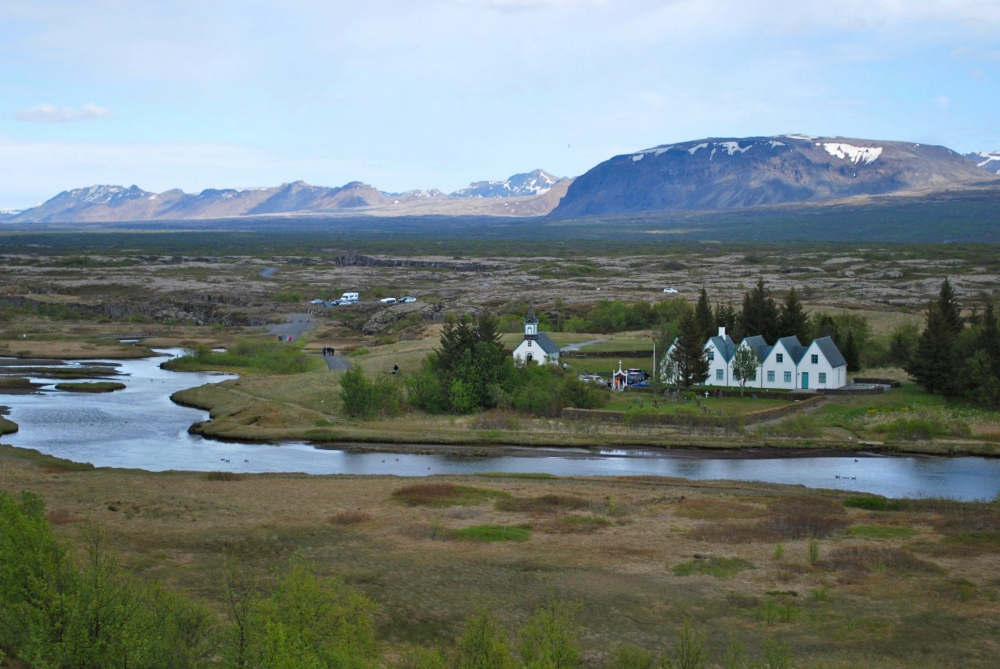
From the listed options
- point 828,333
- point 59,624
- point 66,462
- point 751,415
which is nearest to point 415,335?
point 828,333

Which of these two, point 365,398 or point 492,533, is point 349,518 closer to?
point 492,533

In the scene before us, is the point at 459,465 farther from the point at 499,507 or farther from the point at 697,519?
the point at 697,519

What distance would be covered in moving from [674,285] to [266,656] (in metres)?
122

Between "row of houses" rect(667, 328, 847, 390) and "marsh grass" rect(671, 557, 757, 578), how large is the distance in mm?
33085

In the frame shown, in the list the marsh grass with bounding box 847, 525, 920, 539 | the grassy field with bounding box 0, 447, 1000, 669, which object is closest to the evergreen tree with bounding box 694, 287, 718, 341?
the grassy field with bounding box 0, 447, 1000, 669

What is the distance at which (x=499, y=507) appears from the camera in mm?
35219

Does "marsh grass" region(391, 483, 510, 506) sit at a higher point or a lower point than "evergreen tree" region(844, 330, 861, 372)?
lower

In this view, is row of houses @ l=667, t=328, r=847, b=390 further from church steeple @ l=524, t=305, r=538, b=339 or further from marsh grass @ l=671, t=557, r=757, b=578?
marsh grass @ l=671, t=557, r=757, b=578

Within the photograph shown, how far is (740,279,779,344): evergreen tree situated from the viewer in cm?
6744

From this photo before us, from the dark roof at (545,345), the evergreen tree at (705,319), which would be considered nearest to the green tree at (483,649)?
the dark roof at (545,345)

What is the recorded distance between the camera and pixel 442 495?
36.9m

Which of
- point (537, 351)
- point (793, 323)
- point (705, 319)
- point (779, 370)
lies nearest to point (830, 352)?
point (779, 370)

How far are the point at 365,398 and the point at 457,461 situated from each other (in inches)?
479

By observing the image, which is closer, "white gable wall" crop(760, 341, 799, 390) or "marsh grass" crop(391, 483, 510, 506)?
"marsh grass" crop(391, 483, 510, 506)
